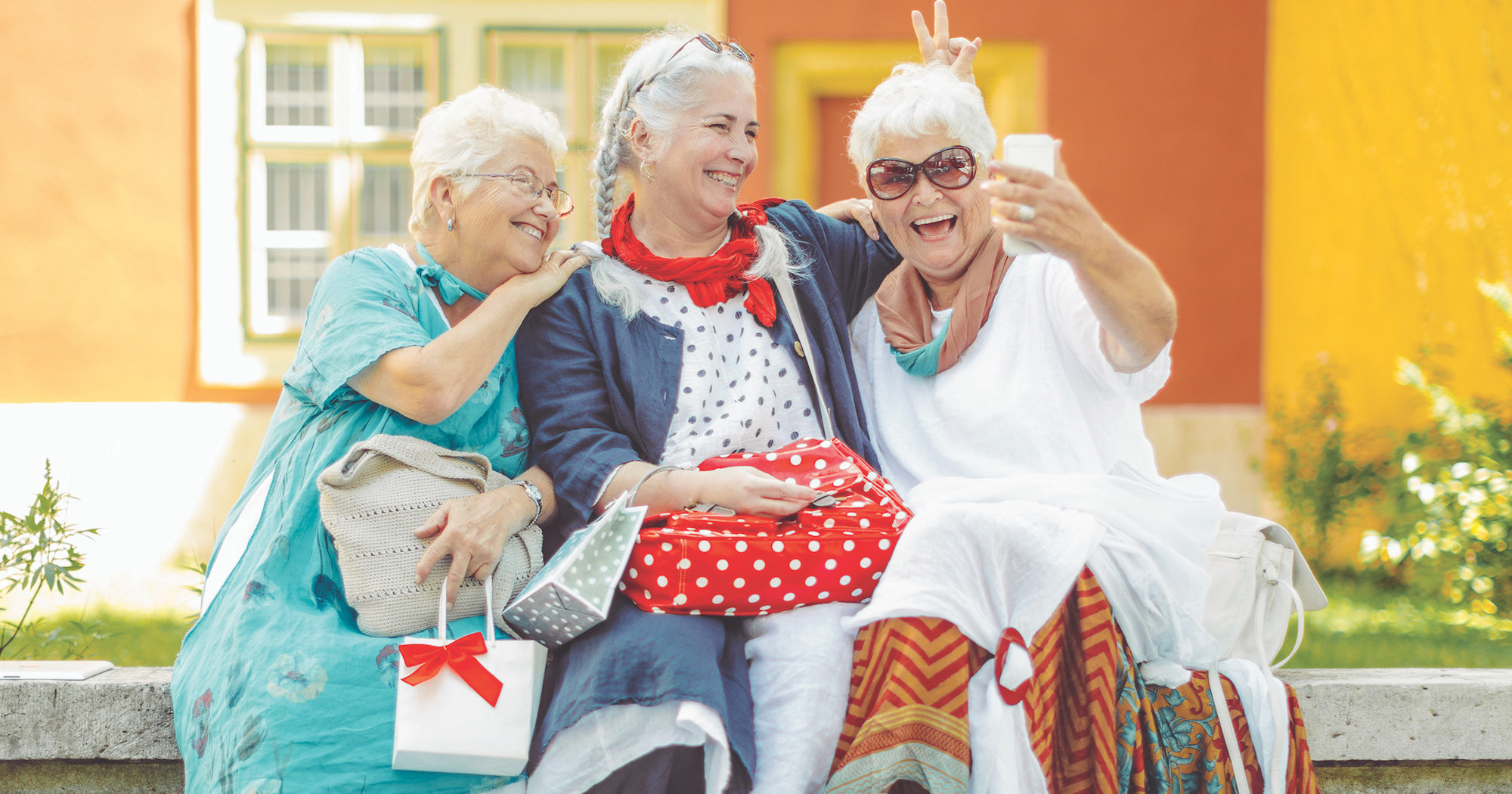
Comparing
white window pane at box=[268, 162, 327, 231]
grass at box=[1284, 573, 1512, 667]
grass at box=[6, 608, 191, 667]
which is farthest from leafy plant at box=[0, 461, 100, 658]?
A: white window pane at box=[268, 162, 327, 231]

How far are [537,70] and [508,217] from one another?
198 inches

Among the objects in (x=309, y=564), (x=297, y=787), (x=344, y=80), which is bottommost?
(x=297, y=787)

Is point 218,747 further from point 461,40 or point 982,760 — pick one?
point 461,40

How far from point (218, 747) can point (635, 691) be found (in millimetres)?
802

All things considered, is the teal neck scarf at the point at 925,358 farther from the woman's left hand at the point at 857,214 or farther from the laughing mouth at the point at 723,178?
the laughing mouth at the point at 723,178

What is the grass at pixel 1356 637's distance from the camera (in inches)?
143

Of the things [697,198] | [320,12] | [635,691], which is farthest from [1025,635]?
[320,12]

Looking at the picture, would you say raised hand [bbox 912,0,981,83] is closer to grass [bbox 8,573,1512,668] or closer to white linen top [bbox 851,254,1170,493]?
white linen top [bbox 851,254,1170,493]

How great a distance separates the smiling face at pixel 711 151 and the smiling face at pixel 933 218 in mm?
314

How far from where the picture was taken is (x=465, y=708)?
200cm

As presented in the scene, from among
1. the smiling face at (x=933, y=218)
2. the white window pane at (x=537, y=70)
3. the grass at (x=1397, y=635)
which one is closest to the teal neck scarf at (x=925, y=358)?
the smiling face at (x=933, y=218)

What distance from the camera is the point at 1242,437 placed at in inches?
266

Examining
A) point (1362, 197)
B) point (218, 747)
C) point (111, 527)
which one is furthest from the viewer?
point (111, 527)

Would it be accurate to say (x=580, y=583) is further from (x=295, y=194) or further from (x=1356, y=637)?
(x=295, y=194)
